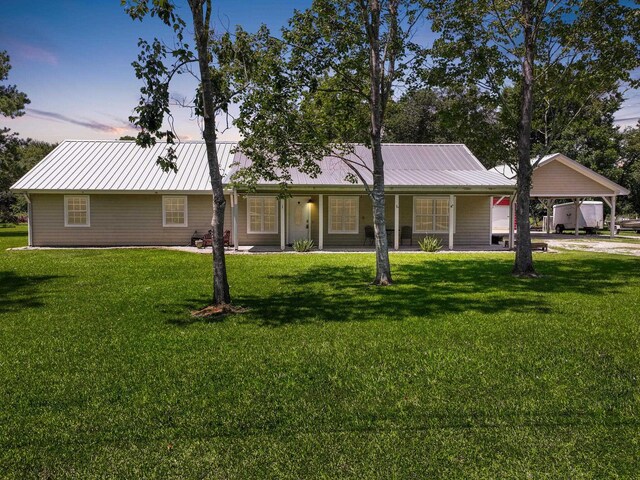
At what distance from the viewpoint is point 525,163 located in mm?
11273

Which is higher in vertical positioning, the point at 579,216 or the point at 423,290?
the point at 579,216

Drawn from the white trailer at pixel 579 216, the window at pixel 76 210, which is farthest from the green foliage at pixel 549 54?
the white trailer at pixel 579 216

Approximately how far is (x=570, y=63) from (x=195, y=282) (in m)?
10.5

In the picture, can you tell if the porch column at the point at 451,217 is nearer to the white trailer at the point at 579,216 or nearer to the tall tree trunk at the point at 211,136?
the tall tree trunk at the point at 211,136

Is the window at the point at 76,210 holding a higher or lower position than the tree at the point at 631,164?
lower

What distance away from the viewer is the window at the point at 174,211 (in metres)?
19.3

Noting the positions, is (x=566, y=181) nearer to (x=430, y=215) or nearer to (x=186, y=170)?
(x=430, y=215)

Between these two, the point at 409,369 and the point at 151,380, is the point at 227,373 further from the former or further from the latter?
the point at 409,369

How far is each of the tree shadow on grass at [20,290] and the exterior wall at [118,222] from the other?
303 inches

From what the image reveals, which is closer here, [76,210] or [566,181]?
[76,210]

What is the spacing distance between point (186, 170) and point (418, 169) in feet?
34.6

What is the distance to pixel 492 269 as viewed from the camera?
12375mm

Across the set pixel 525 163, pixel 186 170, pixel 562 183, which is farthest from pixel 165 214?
pixel 562 183

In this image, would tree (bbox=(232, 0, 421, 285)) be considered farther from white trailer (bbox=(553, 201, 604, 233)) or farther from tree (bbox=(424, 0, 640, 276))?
white trailer (bbox=(553, 201, 604, 233))
